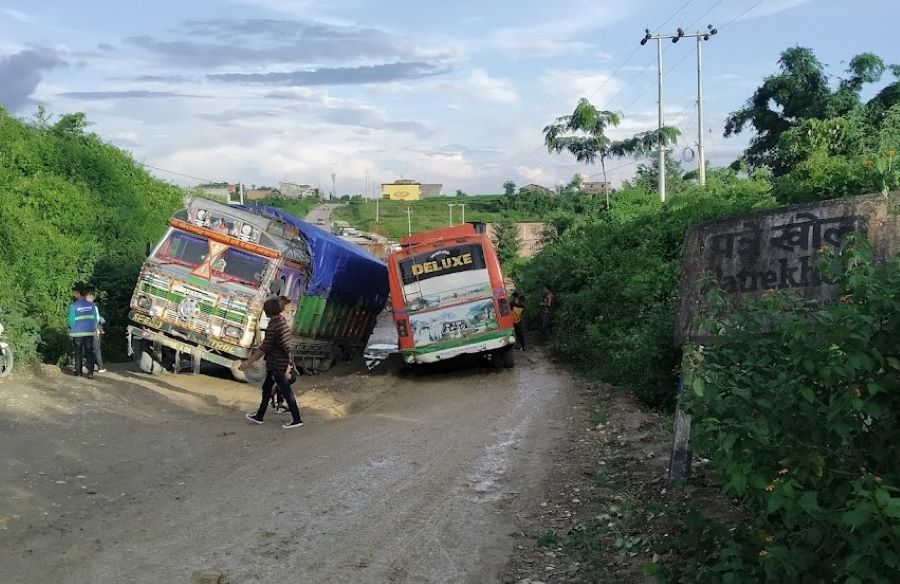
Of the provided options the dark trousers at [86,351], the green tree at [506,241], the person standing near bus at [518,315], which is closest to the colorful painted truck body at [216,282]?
the dark trousers at [86,351]

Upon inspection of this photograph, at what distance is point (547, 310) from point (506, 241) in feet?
84.2

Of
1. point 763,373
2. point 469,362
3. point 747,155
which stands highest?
point 747,155

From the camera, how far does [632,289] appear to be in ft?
46.4

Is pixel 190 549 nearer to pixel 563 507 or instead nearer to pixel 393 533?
pixel 393 533

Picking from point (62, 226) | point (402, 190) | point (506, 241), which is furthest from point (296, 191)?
point (62, 226)

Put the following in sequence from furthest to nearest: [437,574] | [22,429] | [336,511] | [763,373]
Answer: [22,429] < [336,511] < [437,574] < [763,373]

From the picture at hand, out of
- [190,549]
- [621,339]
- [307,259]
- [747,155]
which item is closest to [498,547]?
[190,549]

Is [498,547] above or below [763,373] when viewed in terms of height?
below

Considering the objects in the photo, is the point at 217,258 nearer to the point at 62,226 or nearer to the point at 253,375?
the point at 253,375

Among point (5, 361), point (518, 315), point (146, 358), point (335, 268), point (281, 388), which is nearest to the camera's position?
point (281, 388)

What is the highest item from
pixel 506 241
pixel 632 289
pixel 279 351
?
pixel 506 241

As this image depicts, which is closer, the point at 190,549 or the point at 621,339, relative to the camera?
the point at 190,549

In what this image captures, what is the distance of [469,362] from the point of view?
17375 millimetres

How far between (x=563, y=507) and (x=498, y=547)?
3.74ft
